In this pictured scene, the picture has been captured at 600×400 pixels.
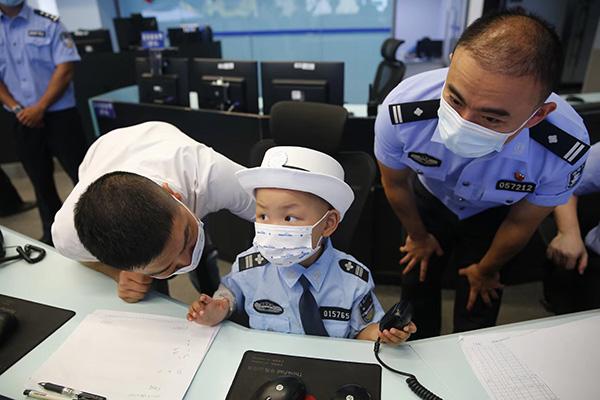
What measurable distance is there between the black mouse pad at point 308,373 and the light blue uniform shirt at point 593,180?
0.97 meters

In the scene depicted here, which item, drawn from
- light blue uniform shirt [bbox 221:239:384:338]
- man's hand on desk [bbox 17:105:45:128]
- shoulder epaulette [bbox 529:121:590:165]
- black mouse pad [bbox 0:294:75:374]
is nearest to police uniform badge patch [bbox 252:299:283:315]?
light blue uniform shirt [bbox 221:239:384:338]

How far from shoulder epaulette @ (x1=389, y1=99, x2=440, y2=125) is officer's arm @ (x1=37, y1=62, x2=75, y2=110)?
2327 millimetres

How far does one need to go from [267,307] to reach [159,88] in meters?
2.14

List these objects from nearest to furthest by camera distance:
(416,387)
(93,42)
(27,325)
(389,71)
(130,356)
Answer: (416,387) → (130,356) → (27,325) → (389,71) → (93,42)

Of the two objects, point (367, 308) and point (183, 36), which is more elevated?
point (183, 36)

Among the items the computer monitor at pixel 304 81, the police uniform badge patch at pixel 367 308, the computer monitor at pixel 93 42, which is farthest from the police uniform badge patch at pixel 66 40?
the police uniform badge patch at pixel 367 308

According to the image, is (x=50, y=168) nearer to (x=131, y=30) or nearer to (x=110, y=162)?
(x=110, y=162)

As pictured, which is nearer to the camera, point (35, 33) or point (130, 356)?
point (130, 356)

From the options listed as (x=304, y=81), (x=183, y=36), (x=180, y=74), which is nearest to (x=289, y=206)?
(x=304, y=81)

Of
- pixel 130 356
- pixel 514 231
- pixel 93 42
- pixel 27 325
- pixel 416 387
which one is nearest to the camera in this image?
pixel 416 387

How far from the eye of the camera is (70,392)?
83 cm

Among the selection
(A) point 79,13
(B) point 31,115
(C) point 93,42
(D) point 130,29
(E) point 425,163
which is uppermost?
(A) point 79,13

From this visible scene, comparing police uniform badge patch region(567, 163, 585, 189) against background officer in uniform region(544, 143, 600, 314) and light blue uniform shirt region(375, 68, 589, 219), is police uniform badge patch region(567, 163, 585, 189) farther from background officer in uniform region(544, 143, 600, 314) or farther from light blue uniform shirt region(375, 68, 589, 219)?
background officer in uniform region(544, 143, 600, 314)

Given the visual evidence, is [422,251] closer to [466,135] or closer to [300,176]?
[466,135]
